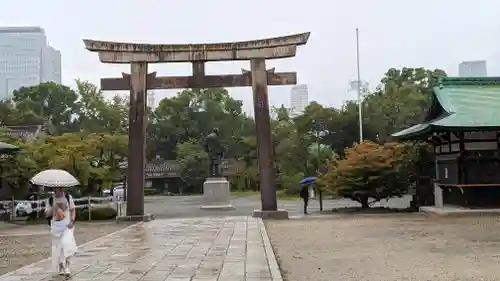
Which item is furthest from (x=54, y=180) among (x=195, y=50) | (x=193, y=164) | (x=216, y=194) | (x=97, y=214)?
(x=193, y=164)

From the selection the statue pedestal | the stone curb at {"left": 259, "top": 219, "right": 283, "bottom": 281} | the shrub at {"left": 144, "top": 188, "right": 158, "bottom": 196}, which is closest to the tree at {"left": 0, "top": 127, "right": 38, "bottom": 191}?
the statue pedestal

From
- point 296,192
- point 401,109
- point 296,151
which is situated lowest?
point 296,192

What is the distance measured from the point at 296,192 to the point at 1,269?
3738 cm

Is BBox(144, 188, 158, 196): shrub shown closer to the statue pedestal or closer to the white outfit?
the statue pedestal

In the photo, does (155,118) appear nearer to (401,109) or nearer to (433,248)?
(401,109)

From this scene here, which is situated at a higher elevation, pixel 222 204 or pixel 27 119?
pixel 27 119

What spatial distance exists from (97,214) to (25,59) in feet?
249

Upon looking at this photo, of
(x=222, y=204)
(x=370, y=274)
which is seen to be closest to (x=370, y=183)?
(x=222, y=204)

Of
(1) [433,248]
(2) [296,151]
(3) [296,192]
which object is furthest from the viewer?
A: (2) [296,151]

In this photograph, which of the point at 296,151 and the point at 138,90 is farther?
the point at 296,151

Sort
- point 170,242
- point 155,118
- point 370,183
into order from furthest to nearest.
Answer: point 155,118, point 370,183, point 170,242

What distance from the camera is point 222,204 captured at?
29281mm

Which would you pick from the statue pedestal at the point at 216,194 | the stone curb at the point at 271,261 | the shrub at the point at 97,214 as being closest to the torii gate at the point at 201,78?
the shrub at the point at 97,214

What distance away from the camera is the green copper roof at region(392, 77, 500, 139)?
2038 centimetres
